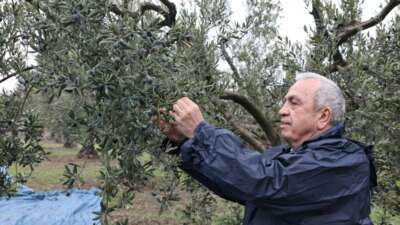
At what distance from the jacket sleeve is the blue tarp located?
9642 millimetres

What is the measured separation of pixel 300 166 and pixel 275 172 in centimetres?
12

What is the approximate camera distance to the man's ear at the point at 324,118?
115 inches

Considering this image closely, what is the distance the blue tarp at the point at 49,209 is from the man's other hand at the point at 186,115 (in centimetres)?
953

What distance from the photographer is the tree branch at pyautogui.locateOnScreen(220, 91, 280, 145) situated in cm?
540

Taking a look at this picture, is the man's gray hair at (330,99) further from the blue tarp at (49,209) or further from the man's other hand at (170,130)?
the blue tarp at (49,209)

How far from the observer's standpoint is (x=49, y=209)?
14.1 meters

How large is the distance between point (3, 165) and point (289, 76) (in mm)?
2725

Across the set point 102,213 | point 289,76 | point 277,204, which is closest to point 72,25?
point 102,213

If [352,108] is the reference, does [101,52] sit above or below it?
above

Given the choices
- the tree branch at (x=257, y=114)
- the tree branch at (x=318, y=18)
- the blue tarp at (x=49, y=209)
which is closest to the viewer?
the tree branch at (x=318, y=18)

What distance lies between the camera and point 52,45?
275cm

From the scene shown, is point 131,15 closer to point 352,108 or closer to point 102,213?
point 102,213

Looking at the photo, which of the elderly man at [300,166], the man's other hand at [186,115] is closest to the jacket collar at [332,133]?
the elderly man at [300,166]

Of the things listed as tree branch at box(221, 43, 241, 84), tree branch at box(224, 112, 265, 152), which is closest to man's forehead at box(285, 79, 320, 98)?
tree branch at box(224, 112, 265, 152)
